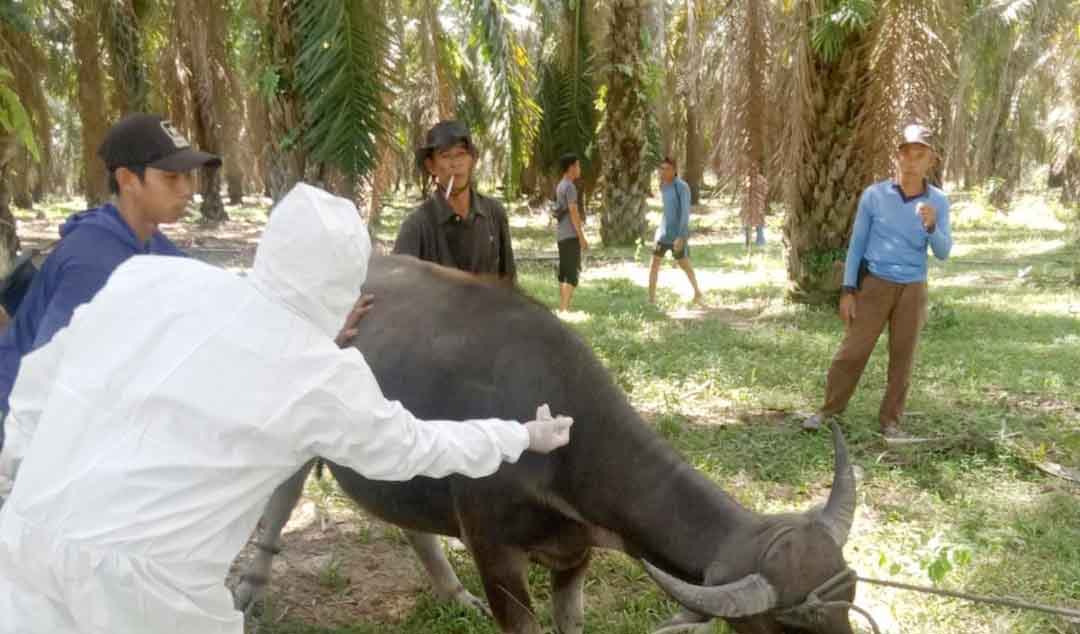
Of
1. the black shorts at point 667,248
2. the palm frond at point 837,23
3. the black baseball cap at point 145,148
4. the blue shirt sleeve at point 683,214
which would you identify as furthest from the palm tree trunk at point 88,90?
the black baseball cap at point 145,148

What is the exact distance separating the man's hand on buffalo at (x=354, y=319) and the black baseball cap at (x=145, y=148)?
128cm

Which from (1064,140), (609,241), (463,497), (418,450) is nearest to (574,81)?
(609,241)

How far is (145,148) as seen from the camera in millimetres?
3074

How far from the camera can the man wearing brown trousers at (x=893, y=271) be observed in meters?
6.22

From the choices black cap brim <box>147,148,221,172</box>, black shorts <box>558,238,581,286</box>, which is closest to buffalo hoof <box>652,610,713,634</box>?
black cap brim <box>147,148,221,172</box>

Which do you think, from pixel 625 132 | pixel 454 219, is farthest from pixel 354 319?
pixel 625 132

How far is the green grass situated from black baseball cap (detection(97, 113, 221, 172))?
7.71ft

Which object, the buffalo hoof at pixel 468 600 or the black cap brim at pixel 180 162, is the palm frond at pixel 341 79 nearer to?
the buffalo hoof at pixel 468 600

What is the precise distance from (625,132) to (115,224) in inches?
583

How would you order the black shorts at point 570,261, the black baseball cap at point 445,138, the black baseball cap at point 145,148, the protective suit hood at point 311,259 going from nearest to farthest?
the protective suit hood at point 311,259
the black baseball cap at point 145,148
the black baseball cap at point 445,138
the black shorts at point 570,261

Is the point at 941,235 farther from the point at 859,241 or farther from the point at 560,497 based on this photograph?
the point at 560,497

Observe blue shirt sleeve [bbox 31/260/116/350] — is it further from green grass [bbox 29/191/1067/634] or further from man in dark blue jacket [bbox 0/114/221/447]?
green grass [bbox 29/191/1067/634]

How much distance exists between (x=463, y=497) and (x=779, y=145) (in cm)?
742

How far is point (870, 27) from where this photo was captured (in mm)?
9648
